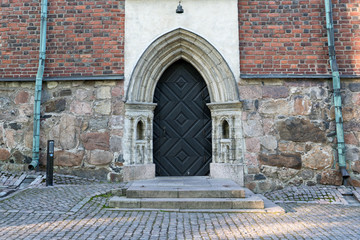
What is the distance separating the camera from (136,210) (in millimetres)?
4352

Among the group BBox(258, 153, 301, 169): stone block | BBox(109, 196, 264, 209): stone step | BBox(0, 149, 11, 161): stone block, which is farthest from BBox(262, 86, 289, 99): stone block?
BBox(0, 149, 11, 161): stone block

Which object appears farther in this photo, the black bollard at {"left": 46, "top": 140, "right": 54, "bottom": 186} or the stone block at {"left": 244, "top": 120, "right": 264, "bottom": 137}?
the stone block at {"left": 244, "top": 120, "right": 264, "bottom": 137}

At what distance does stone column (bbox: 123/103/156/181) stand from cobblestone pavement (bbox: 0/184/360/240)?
1.29 metres

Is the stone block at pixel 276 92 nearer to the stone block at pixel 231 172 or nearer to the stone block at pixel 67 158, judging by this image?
the stone block at pixel 231 172

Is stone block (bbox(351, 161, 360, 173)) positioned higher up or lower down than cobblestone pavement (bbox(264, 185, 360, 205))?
higher up

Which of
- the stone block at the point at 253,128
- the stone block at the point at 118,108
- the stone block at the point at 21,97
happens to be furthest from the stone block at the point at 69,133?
the stone block at the point at 253,128

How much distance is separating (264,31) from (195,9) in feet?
4.89

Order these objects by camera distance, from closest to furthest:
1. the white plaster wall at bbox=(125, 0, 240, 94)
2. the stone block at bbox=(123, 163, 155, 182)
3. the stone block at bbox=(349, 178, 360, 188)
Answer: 1. the stone block at bbox=(349, 178, 360, 188)
2. the stone block at bbox=(123, 163, 155, 182)
3. the white plaster wall at bbox=(125, 0, 240, 94)

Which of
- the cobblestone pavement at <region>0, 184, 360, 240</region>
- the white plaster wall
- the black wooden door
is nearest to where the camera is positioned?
the cobblestone pavement at <region>0, 184, 360, 240</region>

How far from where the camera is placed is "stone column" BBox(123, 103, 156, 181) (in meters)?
6.09

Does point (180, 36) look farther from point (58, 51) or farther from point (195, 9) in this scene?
point (58, 51)

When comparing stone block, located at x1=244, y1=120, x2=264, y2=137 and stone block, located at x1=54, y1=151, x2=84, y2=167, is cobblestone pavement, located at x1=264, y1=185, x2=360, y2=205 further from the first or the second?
stone block, located at x1=54, y1=151, x2=84, y2=167

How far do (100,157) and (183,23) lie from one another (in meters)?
3.20

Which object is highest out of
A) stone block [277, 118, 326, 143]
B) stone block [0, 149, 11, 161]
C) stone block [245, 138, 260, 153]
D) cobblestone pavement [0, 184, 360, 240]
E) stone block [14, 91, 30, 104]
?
stone block [14, 91, 30, 104]
